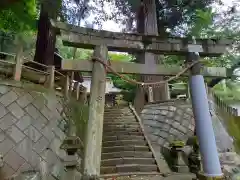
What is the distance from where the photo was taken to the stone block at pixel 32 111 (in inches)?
268

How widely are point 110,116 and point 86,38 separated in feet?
23.5

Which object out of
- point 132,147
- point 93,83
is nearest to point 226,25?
point 132,147

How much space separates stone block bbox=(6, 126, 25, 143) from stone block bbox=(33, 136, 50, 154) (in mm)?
504

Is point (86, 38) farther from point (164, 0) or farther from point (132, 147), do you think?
point (164, 0)

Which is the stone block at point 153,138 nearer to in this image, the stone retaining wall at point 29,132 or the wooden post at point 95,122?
the stone retaining wall at point 29,132

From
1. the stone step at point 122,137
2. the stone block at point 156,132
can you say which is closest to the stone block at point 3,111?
the stone step at point 122,137

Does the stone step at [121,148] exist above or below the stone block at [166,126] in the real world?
below

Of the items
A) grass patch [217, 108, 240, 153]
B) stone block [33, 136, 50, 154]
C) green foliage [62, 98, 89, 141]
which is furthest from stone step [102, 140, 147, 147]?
grass patch [217, 108, 240, 153]

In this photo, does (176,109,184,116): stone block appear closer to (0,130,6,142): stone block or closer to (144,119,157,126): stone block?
(144,119,157,126): stone block

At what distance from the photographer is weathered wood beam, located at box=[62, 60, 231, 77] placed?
438 centimetres

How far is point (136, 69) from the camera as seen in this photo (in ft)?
15.9

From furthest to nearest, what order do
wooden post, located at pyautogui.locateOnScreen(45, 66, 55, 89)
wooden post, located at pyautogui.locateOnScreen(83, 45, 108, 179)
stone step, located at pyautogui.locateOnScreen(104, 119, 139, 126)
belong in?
stone step, located at pyautogui.locateOnScreen(104, 119, 139, 126) → wooden post, located at pyautogui.locateOnScreen(45, 66, 55, 89) → wooden post, located at pyautogui.locateOnScreen(83, 45, 108, 179)

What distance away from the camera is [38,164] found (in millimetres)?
6559

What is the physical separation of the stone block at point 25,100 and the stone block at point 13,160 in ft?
4.49
